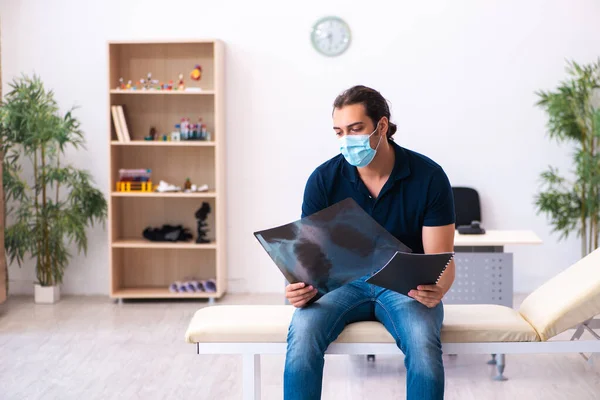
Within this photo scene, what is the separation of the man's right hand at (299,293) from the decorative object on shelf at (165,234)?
2.80 m

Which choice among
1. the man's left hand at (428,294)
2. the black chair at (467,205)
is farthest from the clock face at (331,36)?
the man's left hand at (428,294)

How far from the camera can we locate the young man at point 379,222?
90.5 inches

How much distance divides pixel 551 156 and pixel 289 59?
1.82 metres

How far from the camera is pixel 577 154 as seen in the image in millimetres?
4996

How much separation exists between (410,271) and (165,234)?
3.10 metres

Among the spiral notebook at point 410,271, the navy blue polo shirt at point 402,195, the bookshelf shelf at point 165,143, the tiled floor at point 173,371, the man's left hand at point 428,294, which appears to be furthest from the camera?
the bookshelf shelf at point 165,143

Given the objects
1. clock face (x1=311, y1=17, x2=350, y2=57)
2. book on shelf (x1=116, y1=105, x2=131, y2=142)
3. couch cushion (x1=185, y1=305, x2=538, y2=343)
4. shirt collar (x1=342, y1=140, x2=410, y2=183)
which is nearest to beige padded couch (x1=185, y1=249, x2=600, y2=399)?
couch cushion (x1=185, y1=305, x2=538, y2=343)

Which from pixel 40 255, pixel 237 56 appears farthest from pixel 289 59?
pixel 40 255

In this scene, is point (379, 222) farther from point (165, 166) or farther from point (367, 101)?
point (165, 166)

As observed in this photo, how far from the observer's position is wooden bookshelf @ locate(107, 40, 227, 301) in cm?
507

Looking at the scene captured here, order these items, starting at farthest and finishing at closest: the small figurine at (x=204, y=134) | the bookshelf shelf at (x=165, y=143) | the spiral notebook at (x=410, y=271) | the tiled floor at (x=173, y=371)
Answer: the small figurine at (x=204, y=134) → the bookshelf shelf at (x=165, y=143) → the tiled floor at (x=173, y=371) → the spiral notebook at (x=410, y=271)

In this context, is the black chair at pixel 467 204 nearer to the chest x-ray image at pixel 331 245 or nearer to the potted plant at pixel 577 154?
the potted plant at pixel 577 154

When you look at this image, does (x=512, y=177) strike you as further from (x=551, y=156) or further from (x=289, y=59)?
(x=289, y=59)

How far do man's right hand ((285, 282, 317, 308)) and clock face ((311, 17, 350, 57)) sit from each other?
119 inches
